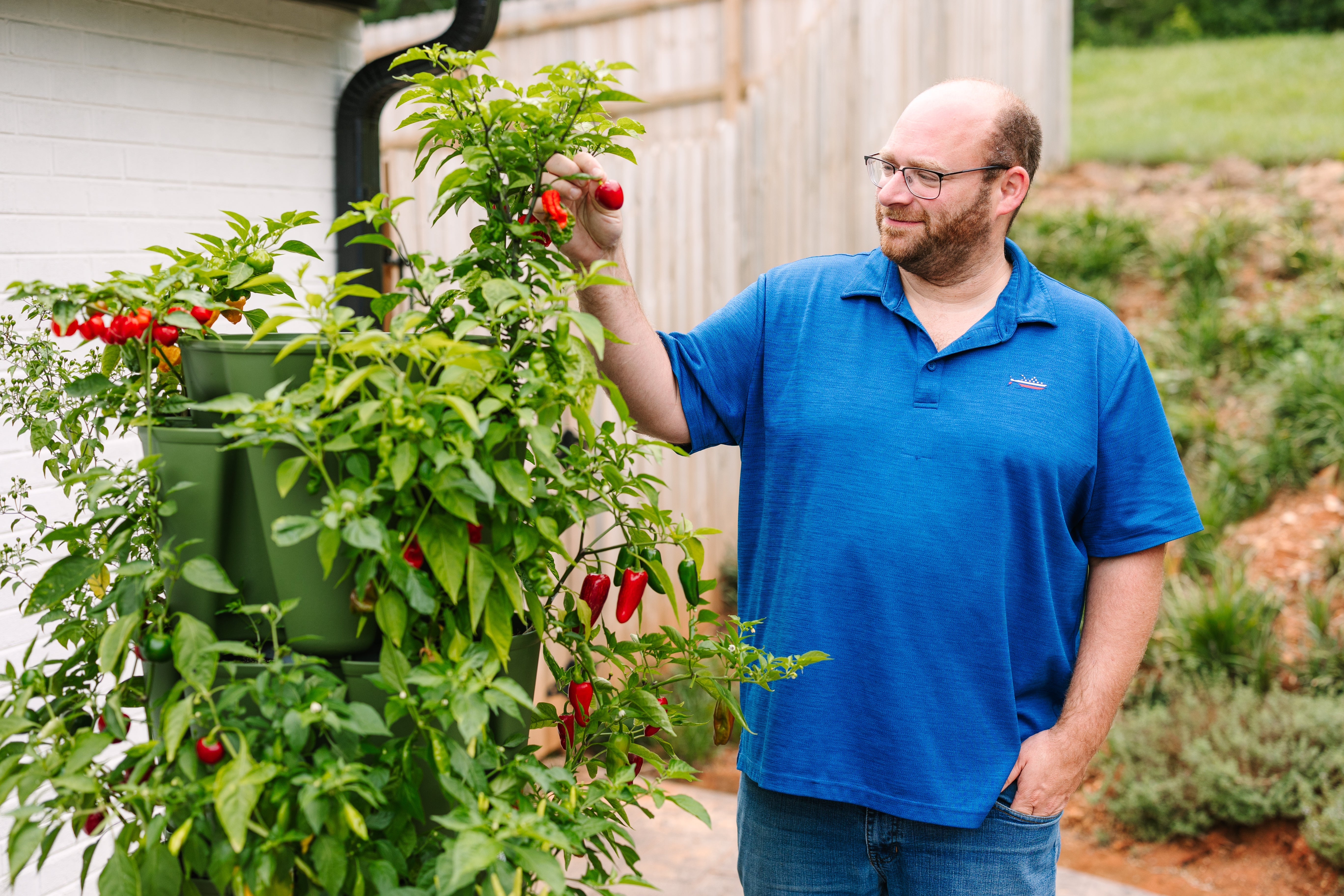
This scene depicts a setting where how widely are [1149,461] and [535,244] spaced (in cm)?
111

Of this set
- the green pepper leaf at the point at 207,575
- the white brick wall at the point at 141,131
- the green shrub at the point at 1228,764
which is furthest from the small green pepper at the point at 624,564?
the green shrub at the point at 1228,764

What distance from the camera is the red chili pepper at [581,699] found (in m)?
1.47

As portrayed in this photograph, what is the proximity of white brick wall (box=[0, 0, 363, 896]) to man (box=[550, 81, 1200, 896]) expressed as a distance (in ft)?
4.68

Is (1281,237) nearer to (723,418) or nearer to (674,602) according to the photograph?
(723,418)

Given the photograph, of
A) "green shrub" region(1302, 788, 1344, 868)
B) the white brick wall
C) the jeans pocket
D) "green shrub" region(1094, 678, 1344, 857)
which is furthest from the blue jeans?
"green shrub" region(1094, 678, 1344, 857)

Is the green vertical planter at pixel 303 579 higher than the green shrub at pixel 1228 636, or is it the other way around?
the green vertical planter at pixel 303 579

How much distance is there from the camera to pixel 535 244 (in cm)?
134

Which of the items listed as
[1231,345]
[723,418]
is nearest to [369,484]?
[723,418]

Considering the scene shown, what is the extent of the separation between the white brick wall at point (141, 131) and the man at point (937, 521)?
4.68ft

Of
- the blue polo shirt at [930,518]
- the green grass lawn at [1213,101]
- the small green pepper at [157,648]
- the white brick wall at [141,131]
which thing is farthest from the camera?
the green grass lawn at [1213,101]

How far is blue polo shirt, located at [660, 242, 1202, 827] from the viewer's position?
5.78ft

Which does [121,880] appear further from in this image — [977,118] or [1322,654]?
[1322,654]

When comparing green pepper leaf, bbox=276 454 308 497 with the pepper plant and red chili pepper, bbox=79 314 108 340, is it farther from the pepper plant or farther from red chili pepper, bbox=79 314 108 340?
red chili pepper, bbox=79 314 108 340

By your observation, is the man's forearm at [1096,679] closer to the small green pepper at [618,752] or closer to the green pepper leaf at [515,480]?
the small green pepper at [618,752]
